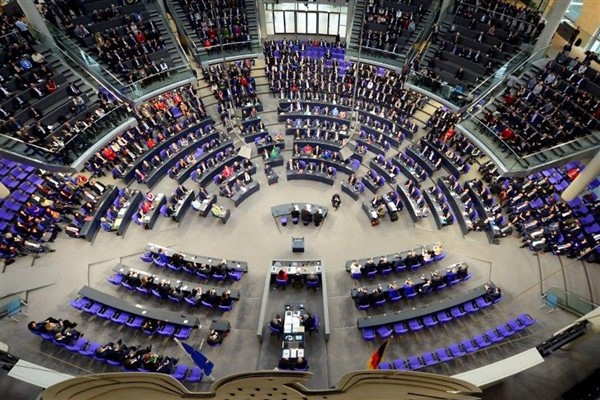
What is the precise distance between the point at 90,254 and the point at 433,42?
2335 centimetres

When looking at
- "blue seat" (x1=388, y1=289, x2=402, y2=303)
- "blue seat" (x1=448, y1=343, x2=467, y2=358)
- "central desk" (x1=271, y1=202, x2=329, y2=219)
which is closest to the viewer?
"blue seat" (x1=448, y1=343, x2=467, y2=358)

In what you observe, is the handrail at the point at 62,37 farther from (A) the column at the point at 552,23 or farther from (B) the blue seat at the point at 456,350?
(A) the column at the point at 552,23

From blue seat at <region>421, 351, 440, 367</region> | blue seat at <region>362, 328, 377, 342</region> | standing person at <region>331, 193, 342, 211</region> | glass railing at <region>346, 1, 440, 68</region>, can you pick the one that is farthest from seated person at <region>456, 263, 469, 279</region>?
glass railing at <region>346, 1, 440, 68</region>

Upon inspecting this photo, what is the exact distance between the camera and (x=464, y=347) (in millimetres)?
14859

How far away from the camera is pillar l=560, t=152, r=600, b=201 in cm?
1775

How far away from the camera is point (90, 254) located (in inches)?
732

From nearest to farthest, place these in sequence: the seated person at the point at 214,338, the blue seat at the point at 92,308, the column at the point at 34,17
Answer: the seated person at the point at 214,338 < the blue seat at the point at 92,308 < the column at the point at 34,17

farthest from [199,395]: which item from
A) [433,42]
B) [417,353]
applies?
[433,42]

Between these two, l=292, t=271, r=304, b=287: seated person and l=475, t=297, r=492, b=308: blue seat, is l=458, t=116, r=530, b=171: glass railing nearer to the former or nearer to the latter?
l=475, t=297, r=492, b=308: blue seat

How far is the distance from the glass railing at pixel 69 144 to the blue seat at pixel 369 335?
15592mm

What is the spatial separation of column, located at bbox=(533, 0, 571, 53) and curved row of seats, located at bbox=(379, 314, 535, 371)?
48.9 feet

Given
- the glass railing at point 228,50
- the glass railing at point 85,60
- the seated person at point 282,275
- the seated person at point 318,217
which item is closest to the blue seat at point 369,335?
the seated person at point 282,275

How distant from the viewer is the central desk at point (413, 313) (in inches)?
616

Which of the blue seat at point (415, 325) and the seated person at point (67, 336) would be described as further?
the blue seat at point (415, 325)
